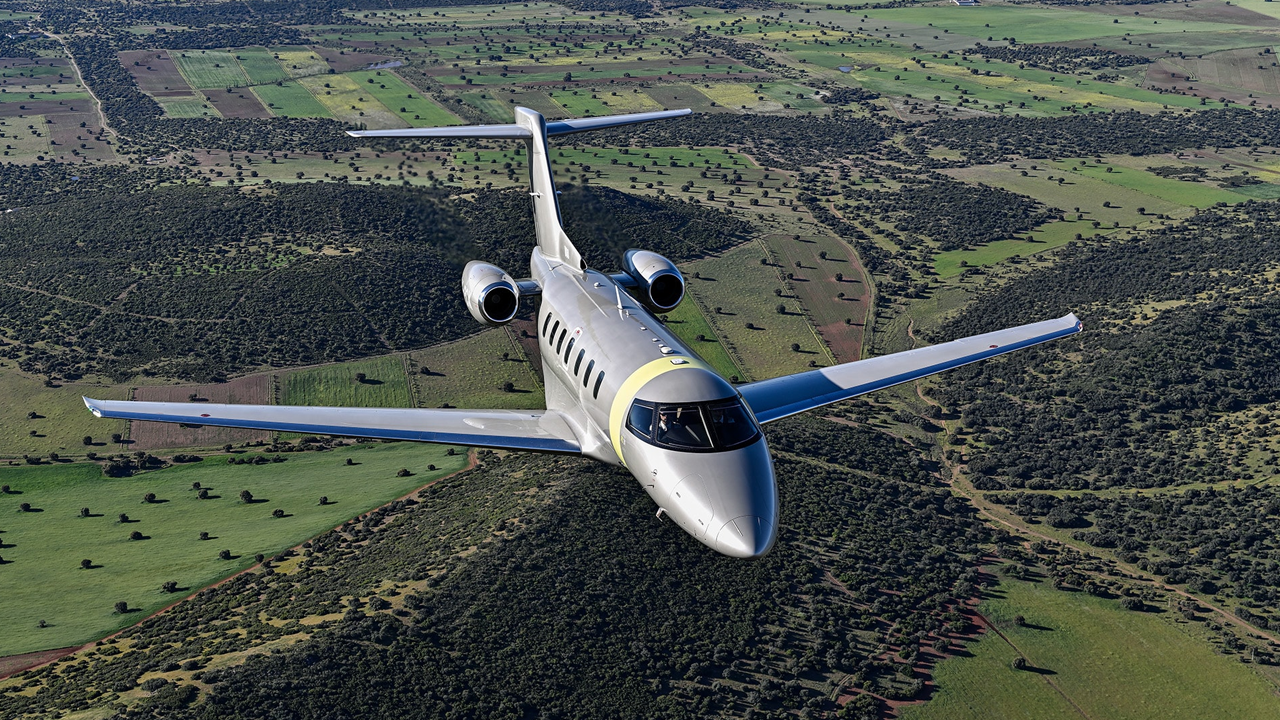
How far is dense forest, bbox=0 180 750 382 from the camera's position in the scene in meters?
89.8

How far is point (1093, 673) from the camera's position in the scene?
174 ft

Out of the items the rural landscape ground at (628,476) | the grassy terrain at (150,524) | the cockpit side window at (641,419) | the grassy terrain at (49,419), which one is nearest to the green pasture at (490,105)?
the rural landscape ground at (628,476)

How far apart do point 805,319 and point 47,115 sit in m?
138

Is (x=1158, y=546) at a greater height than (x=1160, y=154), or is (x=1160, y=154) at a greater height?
(x=1160, y=154)

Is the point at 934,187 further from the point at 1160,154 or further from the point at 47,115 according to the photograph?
the point at 47,115

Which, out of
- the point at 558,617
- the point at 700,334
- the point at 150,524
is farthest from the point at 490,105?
the point at 558,617

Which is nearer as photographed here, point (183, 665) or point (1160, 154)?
point (183, 665)

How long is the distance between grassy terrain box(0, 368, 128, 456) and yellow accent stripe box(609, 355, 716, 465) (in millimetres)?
53988

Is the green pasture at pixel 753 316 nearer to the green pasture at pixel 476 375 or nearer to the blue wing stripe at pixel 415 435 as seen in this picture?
the green pasture at pixel 476 375

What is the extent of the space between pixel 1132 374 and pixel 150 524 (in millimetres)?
73896

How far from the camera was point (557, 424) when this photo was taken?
141 feet

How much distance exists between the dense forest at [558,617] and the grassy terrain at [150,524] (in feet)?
10.8

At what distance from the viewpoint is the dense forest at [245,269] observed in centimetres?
8975

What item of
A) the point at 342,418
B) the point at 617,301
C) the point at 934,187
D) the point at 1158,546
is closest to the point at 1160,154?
the point at 934,187
